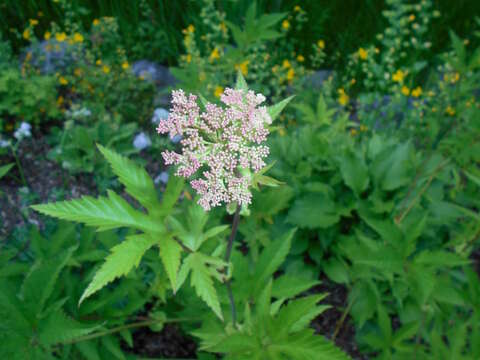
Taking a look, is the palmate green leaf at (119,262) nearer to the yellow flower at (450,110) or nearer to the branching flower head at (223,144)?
the branching flower head at (223,144)

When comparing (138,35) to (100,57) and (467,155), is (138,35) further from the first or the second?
(467,155)

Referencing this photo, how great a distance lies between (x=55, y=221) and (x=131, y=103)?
1.61 metres

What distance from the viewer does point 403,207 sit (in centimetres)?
231

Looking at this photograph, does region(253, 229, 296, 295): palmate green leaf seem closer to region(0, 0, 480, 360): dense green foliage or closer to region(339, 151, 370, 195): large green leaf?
region(0, 0, 480, 360): dense green foliage

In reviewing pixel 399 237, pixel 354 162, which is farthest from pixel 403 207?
pixel 399 237

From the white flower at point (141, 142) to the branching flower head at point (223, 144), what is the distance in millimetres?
2268

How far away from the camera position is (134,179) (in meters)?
1.27

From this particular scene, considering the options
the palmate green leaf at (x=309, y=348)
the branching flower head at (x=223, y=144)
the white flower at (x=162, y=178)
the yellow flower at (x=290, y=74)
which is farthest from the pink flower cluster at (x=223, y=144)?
the yellow flower at (x=290, y=74)

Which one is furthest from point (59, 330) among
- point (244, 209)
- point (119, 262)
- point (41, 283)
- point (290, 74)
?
point (290, 74)

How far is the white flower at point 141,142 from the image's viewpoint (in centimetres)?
338

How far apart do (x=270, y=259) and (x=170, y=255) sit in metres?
0.61

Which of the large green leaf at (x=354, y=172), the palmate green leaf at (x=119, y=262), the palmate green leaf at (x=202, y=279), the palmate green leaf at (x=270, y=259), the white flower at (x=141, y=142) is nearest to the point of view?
the palmate green leaf at (x=119, y=262)

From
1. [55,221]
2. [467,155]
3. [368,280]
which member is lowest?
[368,280]

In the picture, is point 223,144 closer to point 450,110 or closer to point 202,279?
point 202,279
